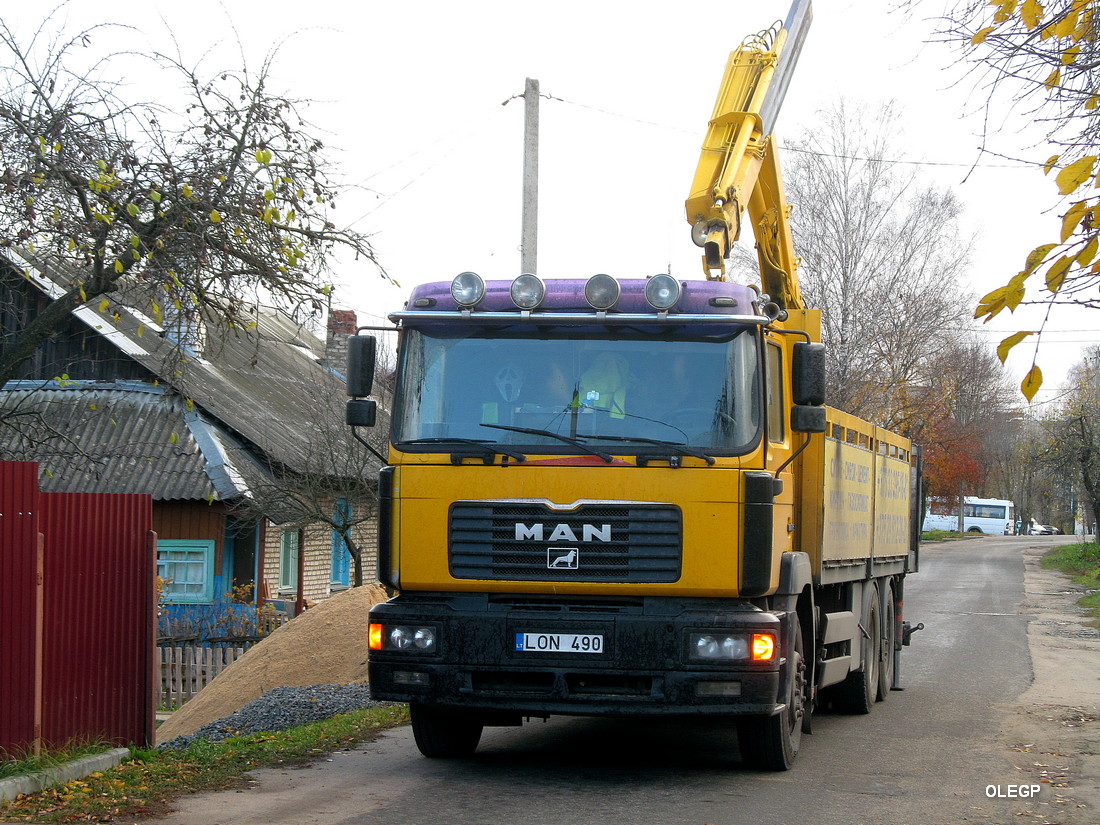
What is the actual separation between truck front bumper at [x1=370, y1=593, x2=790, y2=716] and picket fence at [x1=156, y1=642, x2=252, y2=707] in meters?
10.8

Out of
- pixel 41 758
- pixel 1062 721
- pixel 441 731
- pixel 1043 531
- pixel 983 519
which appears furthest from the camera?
pixel 1043 531

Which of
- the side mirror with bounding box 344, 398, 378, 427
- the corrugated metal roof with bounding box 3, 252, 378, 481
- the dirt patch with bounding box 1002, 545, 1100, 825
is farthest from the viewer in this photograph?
the corrugated metal roof with bounding box 3, 252, 378, 481

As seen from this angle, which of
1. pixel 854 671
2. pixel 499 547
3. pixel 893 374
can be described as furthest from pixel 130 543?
pixel 893 374

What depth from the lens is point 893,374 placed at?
38.0 meters

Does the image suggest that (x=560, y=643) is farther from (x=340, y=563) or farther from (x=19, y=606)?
(x=340, y=563)

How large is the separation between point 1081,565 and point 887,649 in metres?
33.0

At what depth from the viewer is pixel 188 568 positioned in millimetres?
21547

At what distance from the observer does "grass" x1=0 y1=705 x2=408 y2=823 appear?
21.8ft

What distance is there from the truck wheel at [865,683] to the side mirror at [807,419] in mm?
4184

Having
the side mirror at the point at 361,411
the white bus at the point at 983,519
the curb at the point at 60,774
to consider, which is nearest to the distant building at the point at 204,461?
the side mirror at the point at 361,411

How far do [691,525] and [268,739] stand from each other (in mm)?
3997

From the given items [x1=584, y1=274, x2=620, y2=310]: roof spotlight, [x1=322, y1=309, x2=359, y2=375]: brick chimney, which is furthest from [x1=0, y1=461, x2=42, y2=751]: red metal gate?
[x1=322, y1=309, x2=359, y2=375]: brick chimney

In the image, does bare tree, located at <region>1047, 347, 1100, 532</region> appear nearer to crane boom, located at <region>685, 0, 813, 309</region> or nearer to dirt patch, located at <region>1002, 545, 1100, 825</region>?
dirt patch, located at <region>1002, 545, 1100, 825</region>

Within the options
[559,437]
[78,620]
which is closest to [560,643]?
[559,437]
